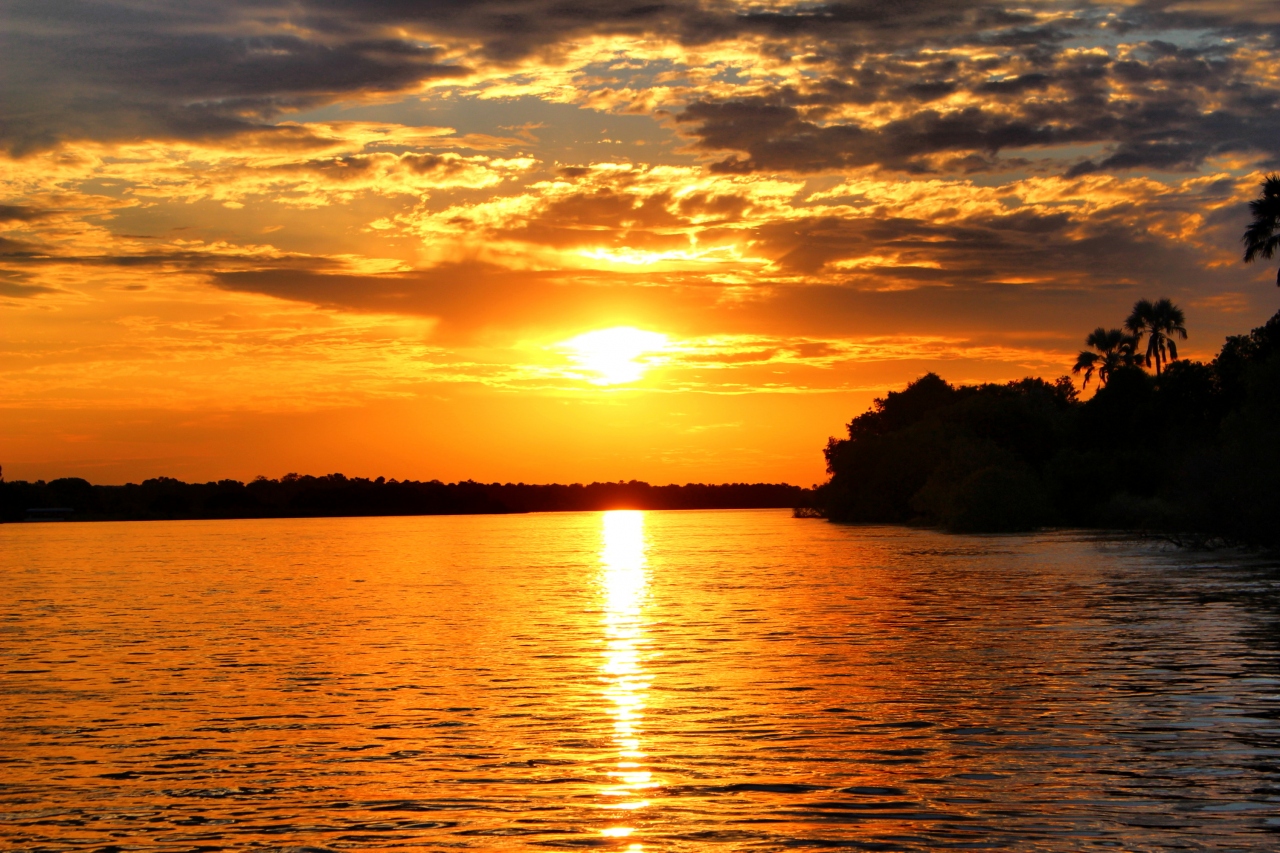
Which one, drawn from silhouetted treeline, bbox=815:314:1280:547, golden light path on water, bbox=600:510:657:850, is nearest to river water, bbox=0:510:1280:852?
golden light path on water, bbox=600:510:657:850

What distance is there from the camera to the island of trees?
57637 mm

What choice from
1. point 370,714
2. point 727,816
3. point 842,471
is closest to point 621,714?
point 370,714

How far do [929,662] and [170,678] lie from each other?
1674cm

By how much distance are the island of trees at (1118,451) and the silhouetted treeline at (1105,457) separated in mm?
116

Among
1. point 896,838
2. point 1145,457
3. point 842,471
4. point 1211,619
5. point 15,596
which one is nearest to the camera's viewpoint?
point 896,838

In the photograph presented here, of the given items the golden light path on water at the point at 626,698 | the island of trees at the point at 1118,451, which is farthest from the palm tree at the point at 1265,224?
the golden light path on water at the point at 626,698

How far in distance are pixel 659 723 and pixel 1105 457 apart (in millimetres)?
95460

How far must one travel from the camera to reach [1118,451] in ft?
344

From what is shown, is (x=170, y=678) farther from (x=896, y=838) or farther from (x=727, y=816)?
(x=896, y=838)

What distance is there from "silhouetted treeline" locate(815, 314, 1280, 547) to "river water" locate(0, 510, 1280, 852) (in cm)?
1191

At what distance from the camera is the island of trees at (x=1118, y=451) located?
57637 mm

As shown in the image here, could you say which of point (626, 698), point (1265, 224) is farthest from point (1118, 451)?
point (626, 698)

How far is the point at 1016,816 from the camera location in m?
13.4

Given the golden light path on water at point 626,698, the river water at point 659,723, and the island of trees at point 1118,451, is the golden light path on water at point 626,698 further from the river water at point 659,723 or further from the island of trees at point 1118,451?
the island of trees at point 1118,451
